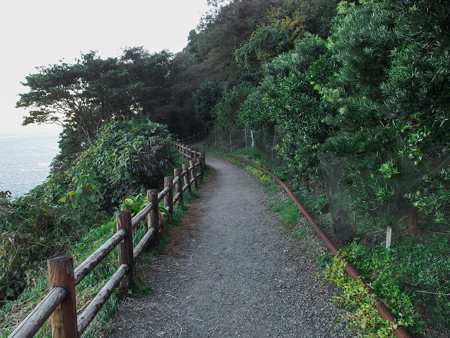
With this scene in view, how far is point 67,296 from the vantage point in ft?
9.45

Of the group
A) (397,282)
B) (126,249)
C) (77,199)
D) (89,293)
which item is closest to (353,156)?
(397,282)

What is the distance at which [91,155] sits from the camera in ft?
41.7

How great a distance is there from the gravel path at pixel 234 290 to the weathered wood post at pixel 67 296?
896mm

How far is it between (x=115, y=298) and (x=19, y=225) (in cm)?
379

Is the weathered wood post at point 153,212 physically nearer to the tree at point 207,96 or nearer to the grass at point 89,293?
the grass at point 89,293

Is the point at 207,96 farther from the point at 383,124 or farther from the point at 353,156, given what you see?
the point at 383,124

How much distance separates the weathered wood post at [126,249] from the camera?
442 cm

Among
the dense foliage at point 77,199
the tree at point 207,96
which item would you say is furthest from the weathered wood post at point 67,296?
the tree at point 207,96

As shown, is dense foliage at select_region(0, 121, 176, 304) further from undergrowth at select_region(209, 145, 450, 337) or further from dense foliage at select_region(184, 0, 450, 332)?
undergrowth at select_region(209, 145, 450, 337)

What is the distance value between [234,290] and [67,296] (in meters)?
2.43

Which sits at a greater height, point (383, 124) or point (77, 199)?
point (383, 124)

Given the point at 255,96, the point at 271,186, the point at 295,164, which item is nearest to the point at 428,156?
the point at 295,164

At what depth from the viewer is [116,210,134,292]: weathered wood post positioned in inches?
174

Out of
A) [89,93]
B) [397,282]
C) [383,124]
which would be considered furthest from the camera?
[89,93]
